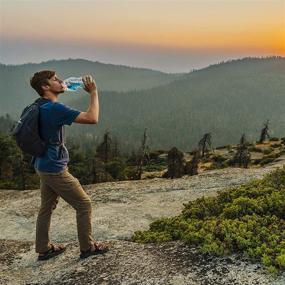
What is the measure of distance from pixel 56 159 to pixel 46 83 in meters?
1.56

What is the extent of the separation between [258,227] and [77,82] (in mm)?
4755

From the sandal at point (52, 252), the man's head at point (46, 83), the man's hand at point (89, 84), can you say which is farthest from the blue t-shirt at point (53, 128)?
the sandal at point (52, 252)

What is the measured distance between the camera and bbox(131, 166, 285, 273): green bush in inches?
342

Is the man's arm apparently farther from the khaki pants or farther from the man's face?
the khaki pants

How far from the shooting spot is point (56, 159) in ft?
31.0

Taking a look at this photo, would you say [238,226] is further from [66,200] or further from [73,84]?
[73,84]

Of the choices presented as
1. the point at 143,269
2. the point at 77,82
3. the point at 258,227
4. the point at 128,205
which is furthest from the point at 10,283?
the point at 128,205

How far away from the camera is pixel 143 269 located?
29.5ft

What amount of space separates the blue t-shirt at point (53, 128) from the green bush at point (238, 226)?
9.92ft

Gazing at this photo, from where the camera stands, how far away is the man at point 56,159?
8.92 meters

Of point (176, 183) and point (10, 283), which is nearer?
point (10, 283)

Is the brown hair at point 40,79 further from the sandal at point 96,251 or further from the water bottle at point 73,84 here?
the sandal at point 96,251

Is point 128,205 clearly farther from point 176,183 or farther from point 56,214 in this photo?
point 176,183

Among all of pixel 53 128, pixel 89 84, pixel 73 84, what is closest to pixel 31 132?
pixel 53 128
